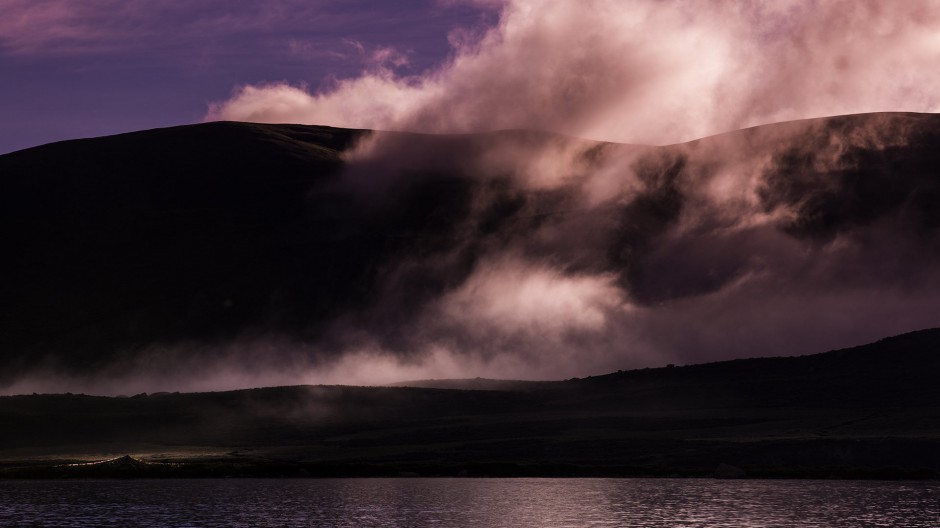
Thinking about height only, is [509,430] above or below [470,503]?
above

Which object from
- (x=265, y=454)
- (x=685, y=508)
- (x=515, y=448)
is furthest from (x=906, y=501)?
(x=265, y=454)

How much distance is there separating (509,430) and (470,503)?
6685 centimetres

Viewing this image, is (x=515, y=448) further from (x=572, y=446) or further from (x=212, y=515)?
(x=212, y=515)

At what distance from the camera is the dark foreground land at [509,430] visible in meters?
116

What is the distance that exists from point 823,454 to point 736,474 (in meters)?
13.8

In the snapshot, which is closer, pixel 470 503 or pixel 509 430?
pixel 470 503

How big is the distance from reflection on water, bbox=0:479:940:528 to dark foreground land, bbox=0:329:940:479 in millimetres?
9384

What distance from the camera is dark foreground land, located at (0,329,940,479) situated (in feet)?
382

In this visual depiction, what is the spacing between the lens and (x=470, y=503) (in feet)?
273

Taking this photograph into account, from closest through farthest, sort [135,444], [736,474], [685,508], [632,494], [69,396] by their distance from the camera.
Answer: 1. [685,508]
2. [632,494]
3. [736,474]
4. [135,444]
5. [69,396]

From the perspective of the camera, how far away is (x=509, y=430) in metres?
150

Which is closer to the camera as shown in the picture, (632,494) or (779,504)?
(779,504)

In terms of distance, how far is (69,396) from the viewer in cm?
18488

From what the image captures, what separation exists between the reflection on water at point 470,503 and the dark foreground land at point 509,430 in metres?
9.38
